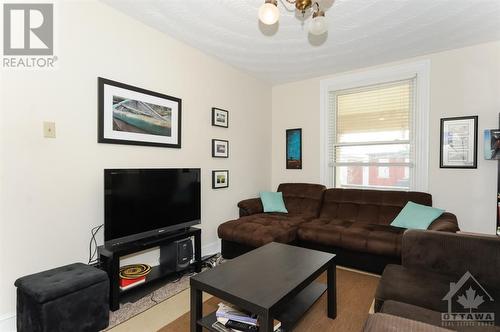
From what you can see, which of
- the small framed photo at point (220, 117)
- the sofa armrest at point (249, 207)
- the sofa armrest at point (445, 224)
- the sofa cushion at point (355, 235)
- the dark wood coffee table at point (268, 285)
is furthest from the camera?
the sofa armrest at point (249, 207)

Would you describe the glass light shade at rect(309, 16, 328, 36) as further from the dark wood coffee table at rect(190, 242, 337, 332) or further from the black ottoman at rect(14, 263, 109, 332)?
the black ottoman at rect(14, 263, 109, 332)

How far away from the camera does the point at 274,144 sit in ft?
15.1

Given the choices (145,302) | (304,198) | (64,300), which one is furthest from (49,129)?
(304,198)

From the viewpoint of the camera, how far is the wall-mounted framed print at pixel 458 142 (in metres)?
3.00

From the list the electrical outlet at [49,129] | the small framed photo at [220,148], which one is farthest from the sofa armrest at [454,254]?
the electrical outlet at [49,129]

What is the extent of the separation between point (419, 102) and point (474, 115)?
585mm

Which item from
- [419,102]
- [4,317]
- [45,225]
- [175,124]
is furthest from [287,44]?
[4,317]

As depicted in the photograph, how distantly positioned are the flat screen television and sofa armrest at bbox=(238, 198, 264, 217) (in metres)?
0.87

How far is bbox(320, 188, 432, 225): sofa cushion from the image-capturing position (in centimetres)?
316

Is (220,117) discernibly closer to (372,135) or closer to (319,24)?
(319,24)

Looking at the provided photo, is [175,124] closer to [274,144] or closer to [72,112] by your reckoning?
[72,112]

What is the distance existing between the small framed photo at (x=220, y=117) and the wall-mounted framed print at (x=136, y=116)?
0.55m

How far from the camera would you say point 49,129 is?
201 centimetres

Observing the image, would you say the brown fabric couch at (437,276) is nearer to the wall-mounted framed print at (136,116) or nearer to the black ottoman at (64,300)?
the black ottoman at (64,300)
